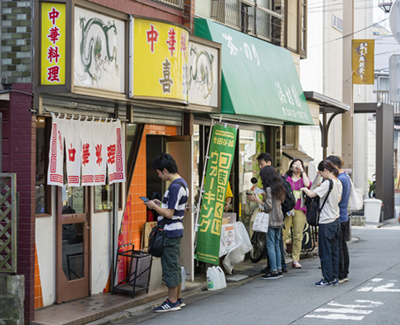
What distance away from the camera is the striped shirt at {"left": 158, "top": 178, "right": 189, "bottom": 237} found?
7836 mm

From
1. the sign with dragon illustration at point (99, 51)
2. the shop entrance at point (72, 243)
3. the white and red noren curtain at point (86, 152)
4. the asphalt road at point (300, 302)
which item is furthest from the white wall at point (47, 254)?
the sign with dragon illustration at point (99, 51)

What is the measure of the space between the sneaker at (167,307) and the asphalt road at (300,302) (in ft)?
0.20

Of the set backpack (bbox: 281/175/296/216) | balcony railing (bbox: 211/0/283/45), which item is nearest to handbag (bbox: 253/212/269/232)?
backpack (bbox: 281/175/296/216)

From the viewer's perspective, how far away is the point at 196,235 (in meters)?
10.4

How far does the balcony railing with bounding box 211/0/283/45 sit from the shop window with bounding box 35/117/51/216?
5191 mm

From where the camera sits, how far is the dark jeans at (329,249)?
9516 mm

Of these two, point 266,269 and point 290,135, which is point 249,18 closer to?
point 290,135

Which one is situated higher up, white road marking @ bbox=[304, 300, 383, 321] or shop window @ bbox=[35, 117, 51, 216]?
shop window @ bbox=[35, 117, 51, 216]

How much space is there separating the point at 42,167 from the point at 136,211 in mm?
2102

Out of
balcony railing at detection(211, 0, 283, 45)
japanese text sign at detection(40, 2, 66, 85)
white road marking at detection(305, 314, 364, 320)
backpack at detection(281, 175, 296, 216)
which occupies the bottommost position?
white road marking at detection(305, 314, 364, 320)

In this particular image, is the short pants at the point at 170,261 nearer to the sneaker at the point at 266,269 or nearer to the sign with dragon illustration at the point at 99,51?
the sign with dragon illustration at the point at 99,51

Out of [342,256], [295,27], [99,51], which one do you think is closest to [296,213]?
[342,256]

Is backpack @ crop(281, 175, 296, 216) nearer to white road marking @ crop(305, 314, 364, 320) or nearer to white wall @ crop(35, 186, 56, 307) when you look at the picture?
white road marking @ crop(305, 314, 364, 320)

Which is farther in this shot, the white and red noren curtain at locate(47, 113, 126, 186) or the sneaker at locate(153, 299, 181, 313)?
the sneaker at locate(153, 299, 181, 313)
